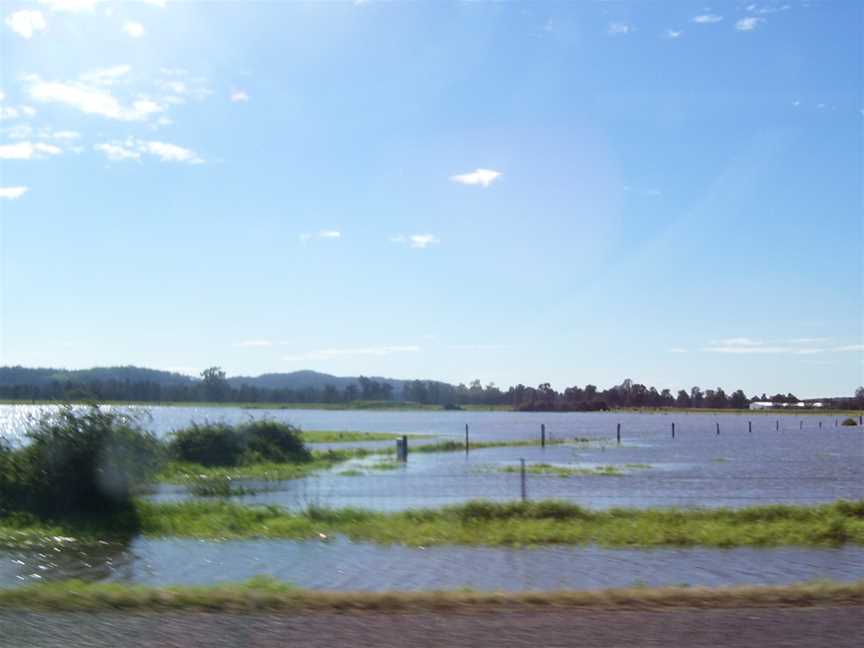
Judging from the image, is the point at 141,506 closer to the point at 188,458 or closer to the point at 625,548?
the point at 625,548

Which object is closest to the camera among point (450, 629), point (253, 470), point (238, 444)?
point (450, 629)

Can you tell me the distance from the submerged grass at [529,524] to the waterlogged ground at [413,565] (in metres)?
0.61

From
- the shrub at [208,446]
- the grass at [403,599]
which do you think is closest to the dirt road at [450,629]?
the grass at [403,599]

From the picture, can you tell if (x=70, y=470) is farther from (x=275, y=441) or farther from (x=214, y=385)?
(x=214, y=385)

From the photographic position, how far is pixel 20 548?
15.3 meters

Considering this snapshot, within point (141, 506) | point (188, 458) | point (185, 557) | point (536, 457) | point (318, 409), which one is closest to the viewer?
point (185, 557)

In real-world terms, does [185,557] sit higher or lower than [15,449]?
lower

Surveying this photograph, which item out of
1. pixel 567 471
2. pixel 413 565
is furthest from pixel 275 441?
pixel 413 565

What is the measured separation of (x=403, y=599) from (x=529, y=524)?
851 cm

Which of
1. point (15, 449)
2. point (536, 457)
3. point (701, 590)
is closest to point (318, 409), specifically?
point (536, 457)

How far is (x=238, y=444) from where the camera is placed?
43.8 m

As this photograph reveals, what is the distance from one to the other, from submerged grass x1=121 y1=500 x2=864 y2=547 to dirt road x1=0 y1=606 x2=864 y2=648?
291 inches

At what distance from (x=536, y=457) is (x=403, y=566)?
1631 inches

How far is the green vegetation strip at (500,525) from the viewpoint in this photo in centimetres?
1639
